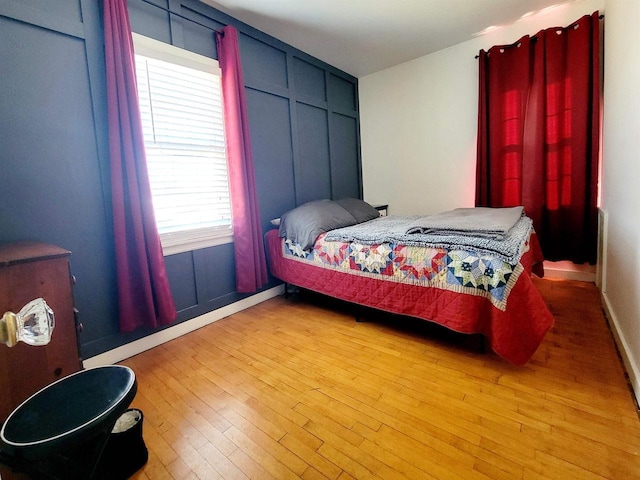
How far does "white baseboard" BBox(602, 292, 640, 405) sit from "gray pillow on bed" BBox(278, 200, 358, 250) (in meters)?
1.98

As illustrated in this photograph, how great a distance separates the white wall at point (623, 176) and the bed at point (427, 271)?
17.8 inches

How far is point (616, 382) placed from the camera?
1.47m

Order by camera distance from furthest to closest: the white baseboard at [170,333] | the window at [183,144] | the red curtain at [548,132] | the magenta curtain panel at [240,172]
Answer: the red curtain at [548,132] → the magenta curtain panel at [240,172] → the window at [183,144] → the white baseboard at [170,333]

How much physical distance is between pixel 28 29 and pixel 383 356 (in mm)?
2764

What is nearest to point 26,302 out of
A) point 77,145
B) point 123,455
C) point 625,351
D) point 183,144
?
point 123,455

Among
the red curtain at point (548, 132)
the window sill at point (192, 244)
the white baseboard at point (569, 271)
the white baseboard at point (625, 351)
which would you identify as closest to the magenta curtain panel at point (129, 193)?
the window sill at point (192, 244)

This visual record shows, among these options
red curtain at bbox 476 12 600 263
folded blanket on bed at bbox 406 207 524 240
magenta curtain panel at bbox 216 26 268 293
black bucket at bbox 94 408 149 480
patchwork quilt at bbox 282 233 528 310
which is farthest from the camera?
red curtain at bbox 476 12 600 263

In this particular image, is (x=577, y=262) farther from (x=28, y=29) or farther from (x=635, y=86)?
(x=28, y=29)

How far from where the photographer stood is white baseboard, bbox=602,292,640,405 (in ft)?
4.51

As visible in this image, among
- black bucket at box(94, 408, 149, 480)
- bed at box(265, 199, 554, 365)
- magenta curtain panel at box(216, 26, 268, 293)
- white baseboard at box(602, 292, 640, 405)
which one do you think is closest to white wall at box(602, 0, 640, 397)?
white baseboard at box(602, 292, 640, 405)

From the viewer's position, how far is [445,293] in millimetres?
1799

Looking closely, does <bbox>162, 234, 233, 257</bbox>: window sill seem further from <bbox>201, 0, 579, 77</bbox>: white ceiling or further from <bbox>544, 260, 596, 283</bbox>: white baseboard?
<bbox>544, 260, 596, 283</bbox>: white baseboard

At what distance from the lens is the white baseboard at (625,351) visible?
1375mm

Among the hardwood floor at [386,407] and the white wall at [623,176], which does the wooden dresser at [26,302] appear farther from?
the white wall at [623,176]
